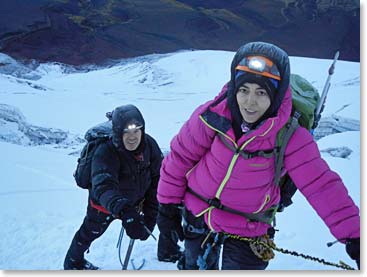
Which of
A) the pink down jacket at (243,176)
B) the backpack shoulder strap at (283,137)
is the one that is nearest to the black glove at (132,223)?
the pink down jacket at (243,176)

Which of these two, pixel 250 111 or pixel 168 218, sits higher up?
pixel 250 111

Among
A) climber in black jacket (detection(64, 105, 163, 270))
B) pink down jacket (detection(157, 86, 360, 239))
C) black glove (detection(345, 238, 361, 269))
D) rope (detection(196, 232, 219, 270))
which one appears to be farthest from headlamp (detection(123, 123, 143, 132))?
black glove (detection(345, 238, 361, 269))

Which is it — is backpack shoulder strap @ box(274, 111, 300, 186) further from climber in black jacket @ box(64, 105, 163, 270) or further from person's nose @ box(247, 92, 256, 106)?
climber in black jacket @ box(64, 105, 163, 270)

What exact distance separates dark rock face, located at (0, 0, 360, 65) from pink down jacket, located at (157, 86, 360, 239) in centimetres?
69

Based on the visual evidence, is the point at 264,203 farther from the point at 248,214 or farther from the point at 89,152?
the point at 89,152

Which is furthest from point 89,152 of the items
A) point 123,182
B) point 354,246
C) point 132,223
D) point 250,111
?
point 354,246

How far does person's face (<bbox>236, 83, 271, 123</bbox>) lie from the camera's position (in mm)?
863

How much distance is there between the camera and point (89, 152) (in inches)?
49.3

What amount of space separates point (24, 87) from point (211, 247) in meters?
0.91

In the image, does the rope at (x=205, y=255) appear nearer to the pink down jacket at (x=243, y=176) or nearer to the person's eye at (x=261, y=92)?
the pink down jacket at (x=243, y=176)

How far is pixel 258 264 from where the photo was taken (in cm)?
107

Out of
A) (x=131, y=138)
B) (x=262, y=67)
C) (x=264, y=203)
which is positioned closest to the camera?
(x=262, y=67)

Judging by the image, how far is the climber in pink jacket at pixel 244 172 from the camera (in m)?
0.85

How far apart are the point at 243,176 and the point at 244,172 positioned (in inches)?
0.5
